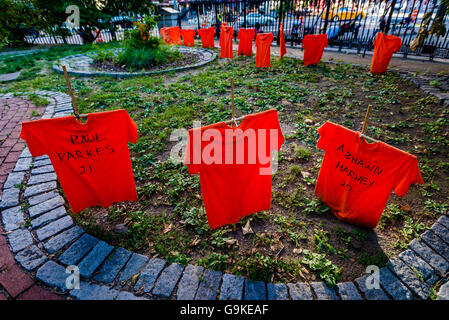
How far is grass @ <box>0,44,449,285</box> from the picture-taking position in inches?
104

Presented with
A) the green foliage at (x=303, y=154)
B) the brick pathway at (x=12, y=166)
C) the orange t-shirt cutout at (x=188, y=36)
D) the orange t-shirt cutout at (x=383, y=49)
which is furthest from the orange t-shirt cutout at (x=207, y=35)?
the green foliage at (x=303, y=154)

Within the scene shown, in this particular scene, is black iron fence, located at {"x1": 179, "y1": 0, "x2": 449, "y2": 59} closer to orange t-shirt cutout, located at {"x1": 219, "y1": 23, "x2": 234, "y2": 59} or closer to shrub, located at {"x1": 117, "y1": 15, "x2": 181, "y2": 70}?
orange t-shirt cutout, located at {"x1": 219, "y1": 23, "x2": 234, "y2": 59}

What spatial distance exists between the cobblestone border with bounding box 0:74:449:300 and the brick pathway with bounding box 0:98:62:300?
0.24 ft

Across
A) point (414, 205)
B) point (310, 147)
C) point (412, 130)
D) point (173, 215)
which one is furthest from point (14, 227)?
point (412, 130)

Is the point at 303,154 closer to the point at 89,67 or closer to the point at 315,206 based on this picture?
the point at 315,206

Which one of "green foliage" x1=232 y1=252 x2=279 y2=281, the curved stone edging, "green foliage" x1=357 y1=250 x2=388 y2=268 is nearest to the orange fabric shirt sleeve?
"green foliage" x1=232 y1=252 x2=279 y2=281

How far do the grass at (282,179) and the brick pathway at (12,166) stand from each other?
0.73 metres

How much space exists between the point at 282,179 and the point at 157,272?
221cm

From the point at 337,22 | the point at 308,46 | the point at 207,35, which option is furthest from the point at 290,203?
the point at 337,22

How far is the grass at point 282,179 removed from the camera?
263cm

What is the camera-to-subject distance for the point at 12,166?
392 cm

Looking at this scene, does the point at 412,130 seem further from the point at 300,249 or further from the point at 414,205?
the point at 300,249

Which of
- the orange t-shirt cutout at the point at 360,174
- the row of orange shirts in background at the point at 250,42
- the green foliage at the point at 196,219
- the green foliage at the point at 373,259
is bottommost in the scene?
the green foliage at the point at 373,259

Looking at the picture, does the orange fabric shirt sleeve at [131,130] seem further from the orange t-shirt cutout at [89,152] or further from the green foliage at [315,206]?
the green foliage at [315,206]
